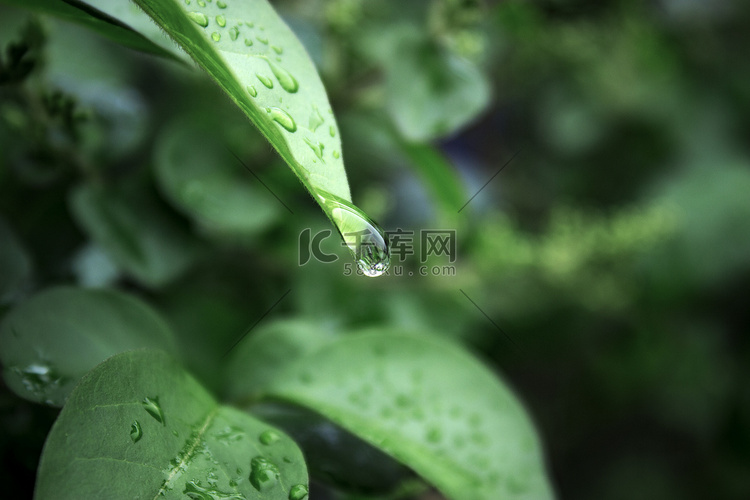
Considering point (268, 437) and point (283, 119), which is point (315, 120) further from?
point (268, 437)

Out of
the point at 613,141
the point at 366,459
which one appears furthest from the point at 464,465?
the point at 613,141

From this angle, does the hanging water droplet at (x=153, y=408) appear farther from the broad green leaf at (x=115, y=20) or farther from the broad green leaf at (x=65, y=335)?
the broad green leaf at (x=115, y=20)

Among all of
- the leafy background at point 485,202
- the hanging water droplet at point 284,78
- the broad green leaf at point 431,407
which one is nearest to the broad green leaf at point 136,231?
the leafy background at point 485,202

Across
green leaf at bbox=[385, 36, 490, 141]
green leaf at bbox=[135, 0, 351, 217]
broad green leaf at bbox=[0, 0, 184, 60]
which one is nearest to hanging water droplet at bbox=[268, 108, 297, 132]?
green leaf at bbox=[135, 0, 351, 217]

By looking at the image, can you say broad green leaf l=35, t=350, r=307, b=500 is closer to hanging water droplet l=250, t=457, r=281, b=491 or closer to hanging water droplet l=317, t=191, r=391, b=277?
hanging water droplet l=250, t=457, r=281, b=491

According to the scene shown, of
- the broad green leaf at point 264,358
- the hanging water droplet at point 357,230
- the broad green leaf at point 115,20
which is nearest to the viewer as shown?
the hanging water droplet at point 357,230

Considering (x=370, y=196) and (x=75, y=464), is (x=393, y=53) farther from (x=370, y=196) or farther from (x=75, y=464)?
(x=75, y=464)
